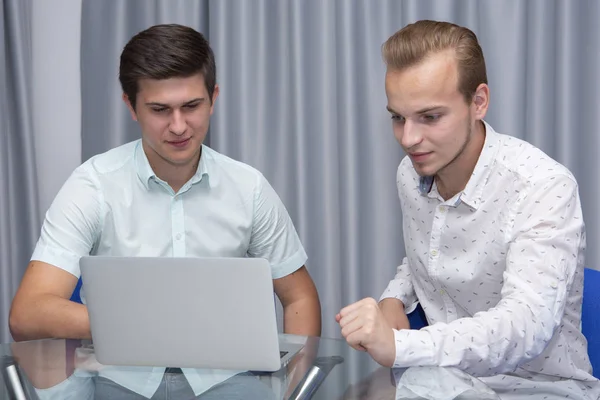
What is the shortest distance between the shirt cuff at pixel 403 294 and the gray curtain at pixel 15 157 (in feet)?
5.45

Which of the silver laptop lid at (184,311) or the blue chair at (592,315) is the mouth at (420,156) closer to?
the blue chair at (592,315)

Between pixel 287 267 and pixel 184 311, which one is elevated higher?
pixel 184 311

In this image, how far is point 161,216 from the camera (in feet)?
7.84

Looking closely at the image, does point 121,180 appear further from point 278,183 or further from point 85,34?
point 85,34

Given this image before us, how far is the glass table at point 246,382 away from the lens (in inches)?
61.1

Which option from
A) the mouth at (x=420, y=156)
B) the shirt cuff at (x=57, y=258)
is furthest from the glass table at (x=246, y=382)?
the mouth at (x=420, y=156)

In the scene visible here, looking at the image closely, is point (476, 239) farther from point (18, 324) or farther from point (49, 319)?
point (18, 324)

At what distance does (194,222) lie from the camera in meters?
2.42

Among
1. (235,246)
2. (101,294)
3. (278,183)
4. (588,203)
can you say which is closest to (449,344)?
(101,294)

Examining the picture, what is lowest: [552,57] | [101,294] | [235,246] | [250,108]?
[235,246]

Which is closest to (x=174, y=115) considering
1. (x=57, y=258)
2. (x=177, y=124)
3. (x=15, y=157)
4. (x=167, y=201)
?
(x=177, y=124)

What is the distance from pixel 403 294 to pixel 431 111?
585 mm

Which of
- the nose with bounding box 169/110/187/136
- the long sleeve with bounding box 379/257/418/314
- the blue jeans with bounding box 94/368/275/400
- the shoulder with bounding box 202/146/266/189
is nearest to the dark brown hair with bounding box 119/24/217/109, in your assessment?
the nose with bounding box 169/110/187/136

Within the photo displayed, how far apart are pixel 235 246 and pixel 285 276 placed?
18 centimetres
